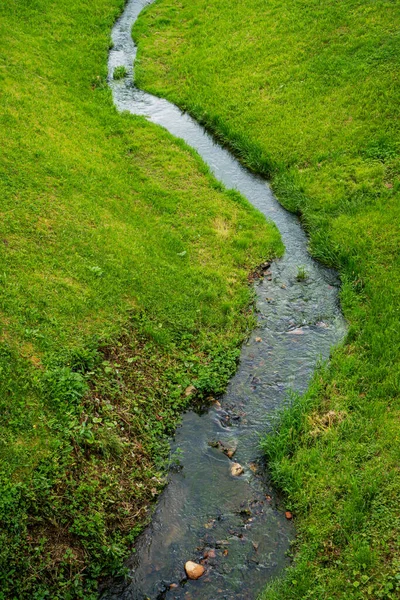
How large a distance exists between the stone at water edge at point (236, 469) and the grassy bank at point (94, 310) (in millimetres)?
1446

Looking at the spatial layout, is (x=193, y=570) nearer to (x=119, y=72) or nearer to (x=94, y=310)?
(x=94, y=310)

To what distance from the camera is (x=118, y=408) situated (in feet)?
37.5

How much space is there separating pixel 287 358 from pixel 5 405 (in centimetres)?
640

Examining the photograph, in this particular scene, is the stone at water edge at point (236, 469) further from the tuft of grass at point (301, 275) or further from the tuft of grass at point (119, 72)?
the tuft of grass at point (119, 72)

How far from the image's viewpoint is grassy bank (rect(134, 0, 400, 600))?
970 cm

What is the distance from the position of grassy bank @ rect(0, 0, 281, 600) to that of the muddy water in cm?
42

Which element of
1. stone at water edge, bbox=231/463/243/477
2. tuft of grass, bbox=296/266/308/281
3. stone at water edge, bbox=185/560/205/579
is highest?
tuft of grass, bbox=296/266/308/281

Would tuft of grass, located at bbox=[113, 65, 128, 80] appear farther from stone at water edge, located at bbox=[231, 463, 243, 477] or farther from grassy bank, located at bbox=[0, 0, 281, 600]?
stone at water edge, located at bbox=[231, 463, 243, 477]

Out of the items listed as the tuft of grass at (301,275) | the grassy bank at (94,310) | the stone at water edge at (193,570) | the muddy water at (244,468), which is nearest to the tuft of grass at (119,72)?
the grassy bank at (94,310)

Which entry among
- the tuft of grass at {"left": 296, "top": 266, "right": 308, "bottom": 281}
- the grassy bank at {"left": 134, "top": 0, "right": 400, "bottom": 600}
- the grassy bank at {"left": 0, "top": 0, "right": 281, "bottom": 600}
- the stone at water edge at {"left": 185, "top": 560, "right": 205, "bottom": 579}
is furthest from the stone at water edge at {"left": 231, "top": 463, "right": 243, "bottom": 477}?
the tuft of grass at {"left": 296, "top": 266, "right": 308, "bottom": 281}

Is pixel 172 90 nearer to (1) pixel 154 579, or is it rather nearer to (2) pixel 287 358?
(2) pixel 287 358

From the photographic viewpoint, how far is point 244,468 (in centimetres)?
1098

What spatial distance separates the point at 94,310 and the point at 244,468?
499 cm

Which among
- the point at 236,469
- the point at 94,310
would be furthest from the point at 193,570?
the point at 94,310
